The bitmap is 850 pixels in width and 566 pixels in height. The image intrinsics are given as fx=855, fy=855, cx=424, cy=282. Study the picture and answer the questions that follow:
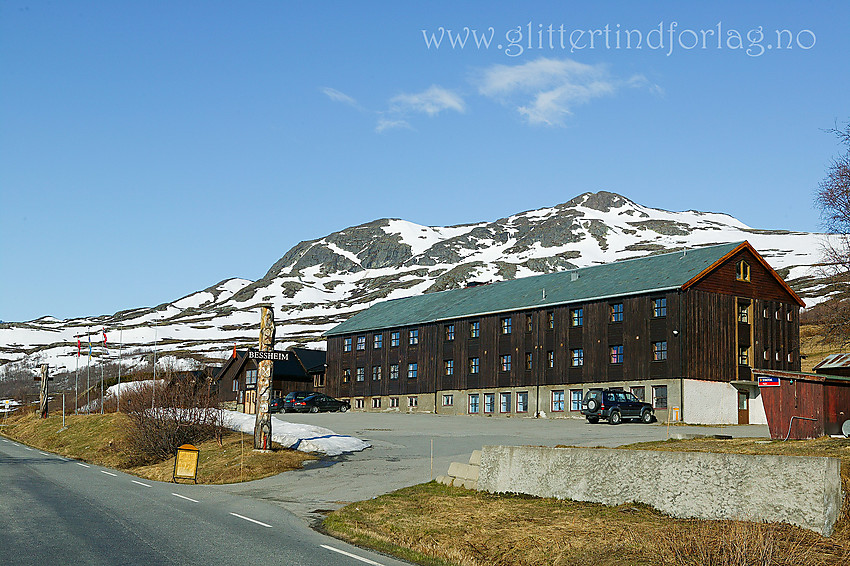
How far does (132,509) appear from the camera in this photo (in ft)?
58.9

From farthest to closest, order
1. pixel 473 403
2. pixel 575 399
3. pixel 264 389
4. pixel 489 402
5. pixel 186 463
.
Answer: pixel 473 403
pixel 489 402
pixel 575 399
pixel 264 389
pixel 186 463

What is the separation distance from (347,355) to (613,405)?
1363 inches

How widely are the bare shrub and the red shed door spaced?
3330cm

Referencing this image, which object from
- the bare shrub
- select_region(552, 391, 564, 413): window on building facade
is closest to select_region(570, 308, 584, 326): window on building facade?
select_region(552, 391, 564, 413): window on building facade

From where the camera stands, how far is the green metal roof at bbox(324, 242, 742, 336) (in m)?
55.5

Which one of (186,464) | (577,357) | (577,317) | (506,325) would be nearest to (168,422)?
(186,464)

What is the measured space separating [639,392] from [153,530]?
42.8 m

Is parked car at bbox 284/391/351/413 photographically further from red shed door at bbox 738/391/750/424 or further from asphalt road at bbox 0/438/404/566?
asphalt road at bbox 0/438/404/566

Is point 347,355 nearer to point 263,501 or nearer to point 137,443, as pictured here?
point 137,443

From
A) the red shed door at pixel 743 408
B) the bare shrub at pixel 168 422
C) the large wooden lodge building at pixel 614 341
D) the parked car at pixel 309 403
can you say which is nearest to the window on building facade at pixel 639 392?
the large wooden lodge building at pixel 614 341

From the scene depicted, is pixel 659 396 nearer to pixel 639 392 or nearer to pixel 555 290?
pixel 639 392

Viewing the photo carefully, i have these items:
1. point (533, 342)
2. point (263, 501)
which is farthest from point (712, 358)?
point (263, 501)

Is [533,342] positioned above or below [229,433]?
above

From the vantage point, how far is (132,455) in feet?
121
